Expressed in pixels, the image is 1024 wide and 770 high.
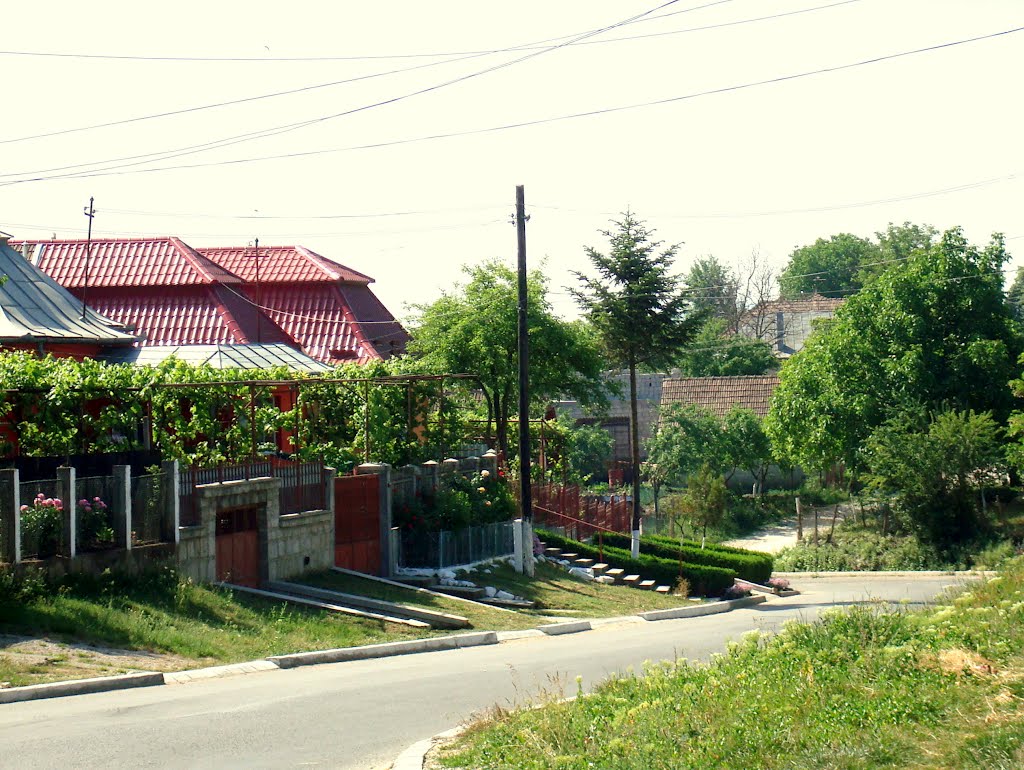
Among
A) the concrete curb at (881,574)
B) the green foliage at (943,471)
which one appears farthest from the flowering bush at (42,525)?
the green foliage at (943,471)

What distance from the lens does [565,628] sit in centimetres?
2094

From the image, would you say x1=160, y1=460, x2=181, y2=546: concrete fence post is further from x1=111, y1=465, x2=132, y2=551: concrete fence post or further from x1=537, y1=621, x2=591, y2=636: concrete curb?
x1=537, y1=621, x2=591, y2=636: concrete curb

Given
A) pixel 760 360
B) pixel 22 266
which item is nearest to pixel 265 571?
pixel 22 266

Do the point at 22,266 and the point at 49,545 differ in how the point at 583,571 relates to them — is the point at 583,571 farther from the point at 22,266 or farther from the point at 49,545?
the point at 22,266

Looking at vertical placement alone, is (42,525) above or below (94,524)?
above

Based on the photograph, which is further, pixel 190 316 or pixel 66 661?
pixel 190 316

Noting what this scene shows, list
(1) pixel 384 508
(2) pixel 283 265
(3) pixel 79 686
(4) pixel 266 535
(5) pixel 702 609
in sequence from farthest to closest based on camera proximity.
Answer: (2) pixel 283 265, (5) pixel 702 609, (1) pixel 384 508, (4) pixel 266 535, (3) pixel 79 686

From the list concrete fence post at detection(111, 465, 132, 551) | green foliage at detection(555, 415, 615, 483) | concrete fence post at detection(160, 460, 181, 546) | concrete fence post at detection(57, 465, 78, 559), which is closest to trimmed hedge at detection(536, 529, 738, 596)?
concrete fence post at detection(160, 460, 181, 546)

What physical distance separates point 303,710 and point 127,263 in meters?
38.7

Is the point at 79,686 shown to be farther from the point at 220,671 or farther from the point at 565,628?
the point at 565,628

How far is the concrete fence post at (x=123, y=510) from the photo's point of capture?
17906 millimetres

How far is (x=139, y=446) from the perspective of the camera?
22781 millimetres

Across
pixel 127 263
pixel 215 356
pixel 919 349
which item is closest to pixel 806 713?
pixel 215 356

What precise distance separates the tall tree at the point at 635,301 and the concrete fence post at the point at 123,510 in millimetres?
23092
